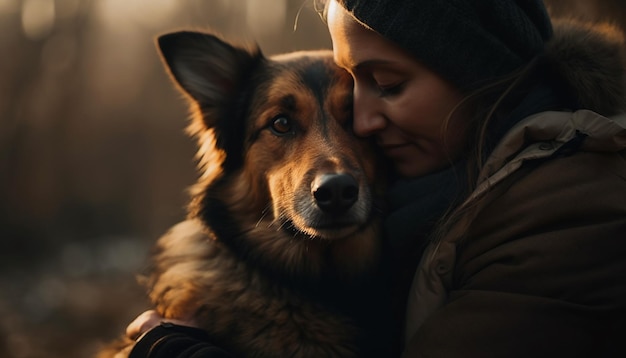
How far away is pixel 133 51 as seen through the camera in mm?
13938

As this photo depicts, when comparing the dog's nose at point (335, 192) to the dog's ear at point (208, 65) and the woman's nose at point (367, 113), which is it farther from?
the dog's ear at point (208, 65)

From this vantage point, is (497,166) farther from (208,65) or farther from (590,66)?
(208,65)

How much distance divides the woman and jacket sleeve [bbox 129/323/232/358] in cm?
32

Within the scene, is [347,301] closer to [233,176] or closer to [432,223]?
[432,223]

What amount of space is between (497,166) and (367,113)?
0.70 metres

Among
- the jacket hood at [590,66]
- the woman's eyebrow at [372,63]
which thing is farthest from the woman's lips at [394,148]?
the jacket hood at [590,66]

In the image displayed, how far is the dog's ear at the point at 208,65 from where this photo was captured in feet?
9.91

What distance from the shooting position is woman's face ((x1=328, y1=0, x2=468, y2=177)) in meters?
2.41

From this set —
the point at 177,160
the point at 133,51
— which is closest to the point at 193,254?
the point at 177,160

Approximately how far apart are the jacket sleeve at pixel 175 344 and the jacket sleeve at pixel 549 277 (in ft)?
2.52

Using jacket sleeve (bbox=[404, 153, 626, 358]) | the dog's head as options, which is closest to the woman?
jacket sleeve (bbox=[404, 153, 626, 358])

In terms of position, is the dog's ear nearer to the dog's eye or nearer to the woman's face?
the dog's eye

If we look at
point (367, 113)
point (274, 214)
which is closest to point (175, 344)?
point (274, 214)

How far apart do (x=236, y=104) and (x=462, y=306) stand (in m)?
1.65
